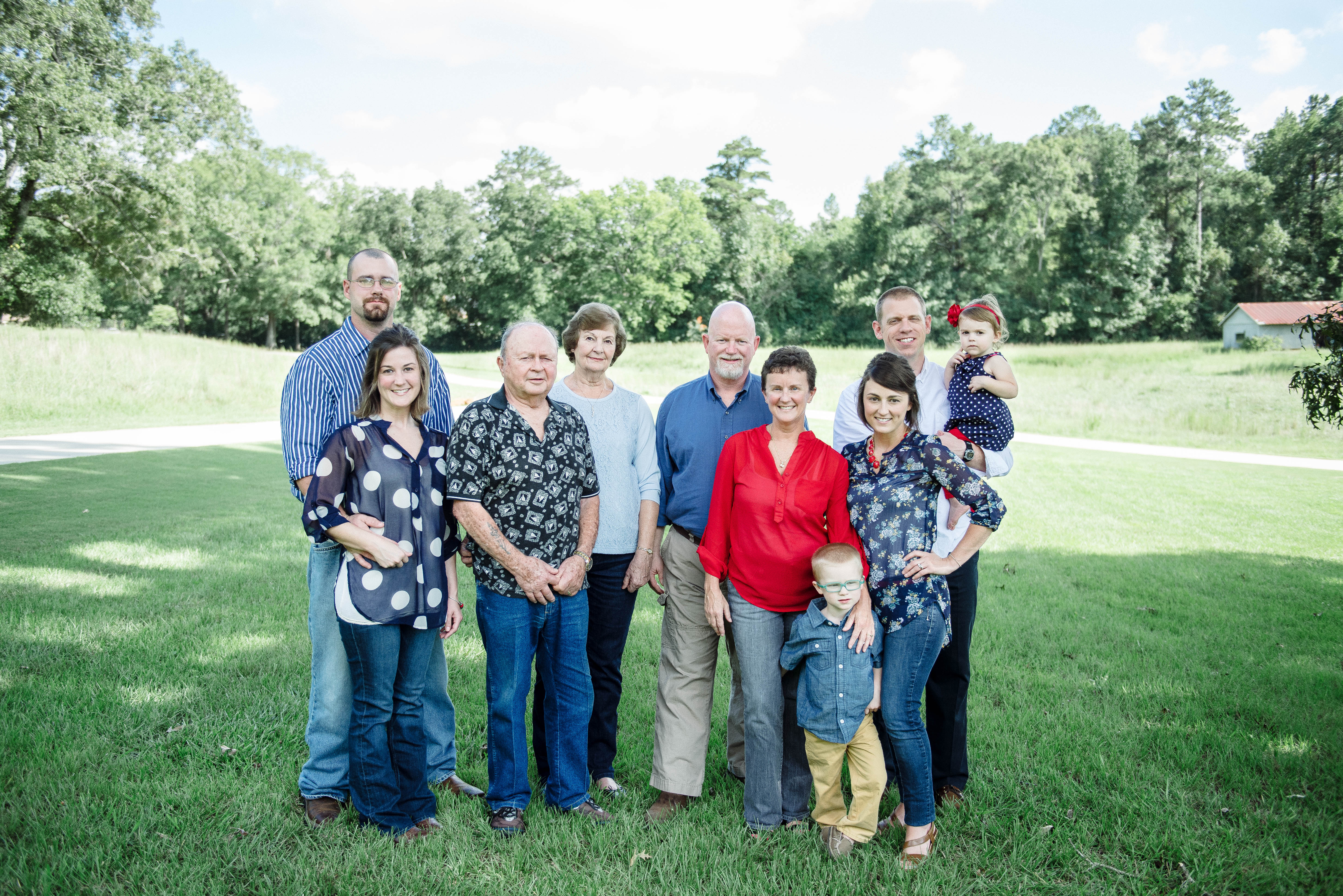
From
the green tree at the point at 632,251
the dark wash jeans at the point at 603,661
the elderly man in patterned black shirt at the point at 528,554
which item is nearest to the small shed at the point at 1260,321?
the green tree at the point at 632,251

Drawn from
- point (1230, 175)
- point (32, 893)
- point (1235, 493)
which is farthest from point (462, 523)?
point (1230, 175)

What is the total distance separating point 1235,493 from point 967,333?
33.6ft

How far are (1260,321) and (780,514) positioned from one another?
162 feet

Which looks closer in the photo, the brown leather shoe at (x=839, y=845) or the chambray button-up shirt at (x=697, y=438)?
the brown leather shoe at (x=839, y=845)

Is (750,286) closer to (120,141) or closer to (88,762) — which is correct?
(120,141)

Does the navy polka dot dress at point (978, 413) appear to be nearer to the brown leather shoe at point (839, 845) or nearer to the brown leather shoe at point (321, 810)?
the brown leather shoe at point (839, 845)

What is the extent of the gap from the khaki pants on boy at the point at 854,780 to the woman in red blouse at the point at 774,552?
0.18m

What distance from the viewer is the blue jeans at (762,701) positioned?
3160mm

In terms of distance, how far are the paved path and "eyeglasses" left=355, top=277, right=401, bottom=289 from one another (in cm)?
1063

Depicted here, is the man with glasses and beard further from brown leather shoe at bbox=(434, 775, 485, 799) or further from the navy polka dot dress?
the navy polka dot dress

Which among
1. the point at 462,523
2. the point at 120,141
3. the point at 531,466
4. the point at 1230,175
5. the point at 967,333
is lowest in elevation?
the point at 462,523

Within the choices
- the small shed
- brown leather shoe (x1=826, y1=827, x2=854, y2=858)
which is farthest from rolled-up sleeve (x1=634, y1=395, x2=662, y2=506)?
the small shed

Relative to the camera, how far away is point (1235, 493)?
36.0ft

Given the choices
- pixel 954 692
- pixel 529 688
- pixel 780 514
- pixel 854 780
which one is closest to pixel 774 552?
pixel 780 514
